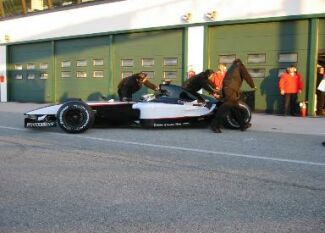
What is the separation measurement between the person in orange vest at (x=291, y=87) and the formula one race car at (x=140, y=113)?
440 centimetres

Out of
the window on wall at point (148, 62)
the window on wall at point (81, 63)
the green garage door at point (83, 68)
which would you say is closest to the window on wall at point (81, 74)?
the green garage door at point (83, 68)

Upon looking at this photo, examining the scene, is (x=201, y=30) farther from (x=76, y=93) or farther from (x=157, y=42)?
(x=76, y=93)

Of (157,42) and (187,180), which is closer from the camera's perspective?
(187,180)

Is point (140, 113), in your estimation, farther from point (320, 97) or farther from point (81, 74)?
point (81, 74)

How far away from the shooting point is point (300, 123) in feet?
39.8

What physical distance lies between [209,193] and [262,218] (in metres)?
0.93

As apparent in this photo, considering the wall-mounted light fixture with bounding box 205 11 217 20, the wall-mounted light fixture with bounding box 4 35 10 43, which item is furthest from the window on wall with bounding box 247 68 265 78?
the wall-mounted light fixture with bounding box 4 35 10 43

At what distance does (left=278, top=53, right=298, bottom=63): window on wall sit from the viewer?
14700 millimetres

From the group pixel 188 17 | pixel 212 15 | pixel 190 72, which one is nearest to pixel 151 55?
pixel 188 17

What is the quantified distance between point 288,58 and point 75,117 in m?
7.91

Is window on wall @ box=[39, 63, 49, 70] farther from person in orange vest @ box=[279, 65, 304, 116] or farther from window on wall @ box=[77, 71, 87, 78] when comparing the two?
person in orange vest @ box=[279, 65, 304, 116]

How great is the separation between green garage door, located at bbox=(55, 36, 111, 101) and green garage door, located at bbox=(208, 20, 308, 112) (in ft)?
18.6

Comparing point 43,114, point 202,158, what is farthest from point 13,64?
point 202,158

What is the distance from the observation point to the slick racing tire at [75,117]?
Answer: 31.6ft
